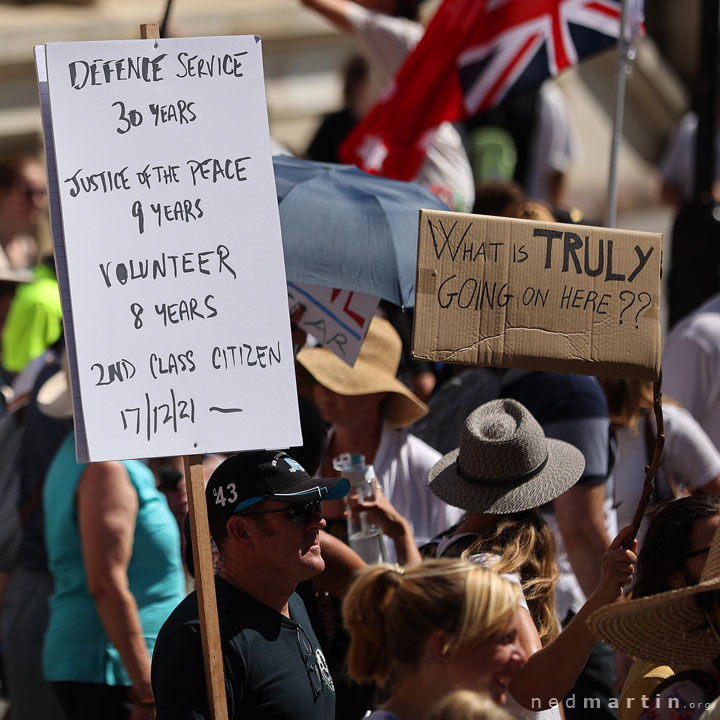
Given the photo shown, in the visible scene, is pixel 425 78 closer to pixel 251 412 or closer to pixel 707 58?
pixel 707 58

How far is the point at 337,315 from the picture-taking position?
4422 mm

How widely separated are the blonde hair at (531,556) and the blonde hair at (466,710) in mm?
966

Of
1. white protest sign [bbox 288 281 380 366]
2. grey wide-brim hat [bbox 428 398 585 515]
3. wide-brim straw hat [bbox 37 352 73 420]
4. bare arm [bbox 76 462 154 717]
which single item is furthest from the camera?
wide-brim straw hat [bbox 37 352 73 420]

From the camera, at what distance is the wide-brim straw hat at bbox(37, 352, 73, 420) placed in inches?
178

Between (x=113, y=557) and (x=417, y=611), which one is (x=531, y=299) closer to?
(x=417, y=611)

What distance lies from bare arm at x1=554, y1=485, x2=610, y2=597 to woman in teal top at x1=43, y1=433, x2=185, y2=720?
1323mm

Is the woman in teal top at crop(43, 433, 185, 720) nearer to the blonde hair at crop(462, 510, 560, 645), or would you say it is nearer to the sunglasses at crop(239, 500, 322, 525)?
the sunglasses at crop(239, 500, 322, 525)

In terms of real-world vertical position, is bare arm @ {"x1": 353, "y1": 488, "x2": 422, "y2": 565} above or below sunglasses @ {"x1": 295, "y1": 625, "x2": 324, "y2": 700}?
above

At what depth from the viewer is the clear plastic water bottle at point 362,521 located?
153 inches

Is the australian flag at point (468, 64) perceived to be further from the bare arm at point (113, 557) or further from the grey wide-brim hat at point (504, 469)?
the grey wide-brim hat at point (504, 469)

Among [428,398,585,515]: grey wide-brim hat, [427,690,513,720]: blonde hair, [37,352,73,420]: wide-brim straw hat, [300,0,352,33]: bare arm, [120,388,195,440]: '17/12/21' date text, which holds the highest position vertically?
[300,0,352,33]: bare arm

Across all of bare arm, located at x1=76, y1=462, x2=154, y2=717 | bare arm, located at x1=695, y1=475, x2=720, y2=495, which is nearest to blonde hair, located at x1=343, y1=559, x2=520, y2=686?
bare arm, located at x1=76, y1=462, x2=154, y2=717

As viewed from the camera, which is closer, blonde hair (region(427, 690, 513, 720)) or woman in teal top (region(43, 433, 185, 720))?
blonde hair (region(427, 690, 513, 720))

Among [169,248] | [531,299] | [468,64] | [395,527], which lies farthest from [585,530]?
[468,64]
